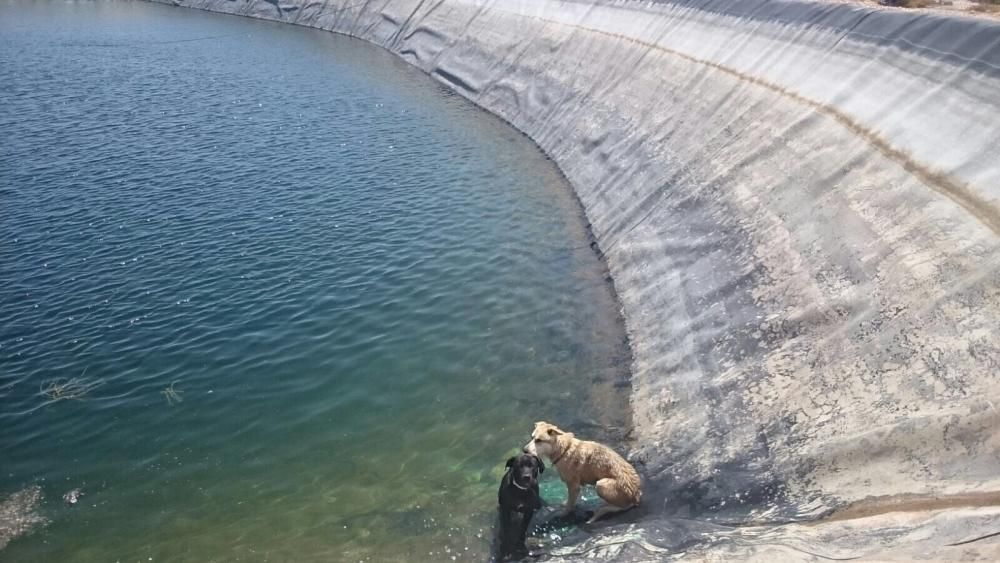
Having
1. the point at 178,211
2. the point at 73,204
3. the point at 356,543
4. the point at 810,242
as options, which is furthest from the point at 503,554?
the point at 73,204

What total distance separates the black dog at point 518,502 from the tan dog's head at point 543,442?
0.19 metres

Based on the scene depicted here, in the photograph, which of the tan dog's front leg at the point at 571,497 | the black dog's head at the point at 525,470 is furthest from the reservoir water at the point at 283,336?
the black dog's head at the point at 525,470

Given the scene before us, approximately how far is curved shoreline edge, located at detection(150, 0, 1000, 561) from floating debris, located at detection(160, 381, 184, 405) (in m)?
10.4

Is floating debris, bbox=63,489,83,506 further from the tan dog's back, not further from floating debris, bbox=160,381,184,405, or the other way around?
the tan dog's back

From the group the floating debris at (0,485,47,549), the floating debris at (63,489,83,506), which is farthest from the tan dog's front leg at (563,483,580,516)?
the floating debris at (0,485,47,549)

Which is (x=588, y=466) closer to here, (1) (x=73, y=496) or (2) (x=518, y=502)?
(2) (x=518, y=502)

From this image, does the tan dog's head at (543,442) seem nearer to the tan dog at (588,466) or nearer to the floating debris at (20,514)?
the tan dog at (588,466)

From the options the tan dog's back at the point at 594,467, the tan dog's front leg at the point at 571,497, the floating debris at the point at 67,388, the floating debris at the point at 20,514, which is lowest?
the floating debris at the point at 20,514

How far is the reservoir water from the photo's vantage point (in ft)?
45.0

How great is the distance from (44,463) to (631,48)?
29154mm

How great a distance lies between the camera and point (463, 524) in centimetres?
1295

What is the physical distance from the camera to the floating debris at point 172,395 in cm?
1694

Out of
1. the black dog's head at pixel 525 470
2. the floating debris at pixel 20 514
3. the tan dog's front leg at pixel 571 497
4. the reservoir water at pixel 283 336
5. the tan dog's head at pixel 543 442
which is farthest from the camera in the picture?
the reservoir water at pixel 283 336

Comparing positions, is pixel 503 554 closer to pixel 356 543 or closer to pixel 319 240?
pixel 356 543
